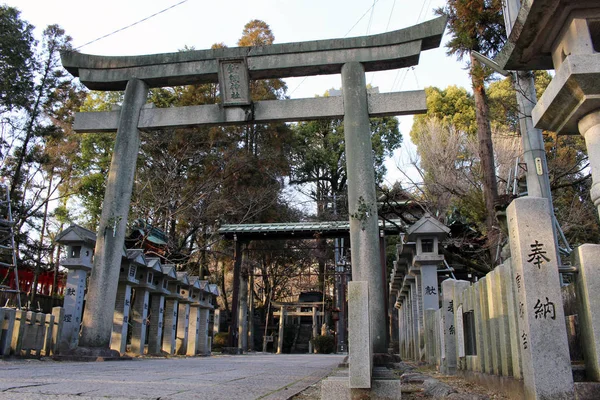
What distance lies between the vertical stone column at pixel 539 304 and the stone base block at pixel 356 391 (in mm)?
1006

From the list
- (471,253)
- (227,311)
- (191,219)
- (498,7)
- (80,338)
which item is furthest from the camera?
(227,311)

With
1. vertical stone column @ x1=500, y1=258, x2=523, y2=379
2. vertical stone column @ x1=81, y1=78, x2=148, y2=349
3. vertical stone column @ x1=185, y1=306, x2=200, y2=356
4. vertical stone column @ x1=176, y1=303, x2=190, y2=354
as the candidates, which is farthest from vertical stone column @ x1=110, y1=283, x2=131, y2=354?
vertical stone column @ x1=500, y1=258, x2=523, y2=379

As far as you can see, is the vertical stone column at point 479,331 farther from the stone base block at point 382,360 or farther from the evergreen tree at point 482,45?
the evergreen tree at point 482,45

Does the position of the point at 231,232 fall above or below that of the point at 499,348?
above

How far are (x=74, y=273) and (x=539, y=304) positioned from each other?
28.9ft

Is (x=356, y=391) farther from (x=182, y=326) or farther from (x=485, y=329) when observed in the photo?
(x=182, y=326)

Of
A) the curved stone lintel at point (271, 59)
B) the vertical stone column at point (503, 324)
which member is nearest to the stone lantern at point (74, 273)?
the curved stone lintel at point (271, 59)

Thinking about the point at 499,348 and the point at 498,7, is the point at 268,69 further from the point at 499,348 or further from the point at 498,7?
the point at 499,348

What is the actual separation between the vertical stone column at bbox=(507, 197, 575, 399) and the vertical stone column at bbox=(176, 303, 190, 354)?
12.1 metres

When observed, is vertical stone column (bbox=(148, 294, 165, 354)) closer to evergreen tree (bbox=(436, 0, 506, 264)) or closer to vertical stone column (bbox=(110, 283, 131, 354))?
vertical stone column (bbox=(110, 283, 131, 354))

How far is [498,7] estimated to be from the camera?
37.6 ft

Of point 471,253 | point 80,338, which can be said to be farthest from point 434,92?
point 80,338

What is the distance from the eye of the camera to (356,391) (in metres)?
3.60

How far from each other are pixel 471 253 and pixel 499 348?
11.9m
